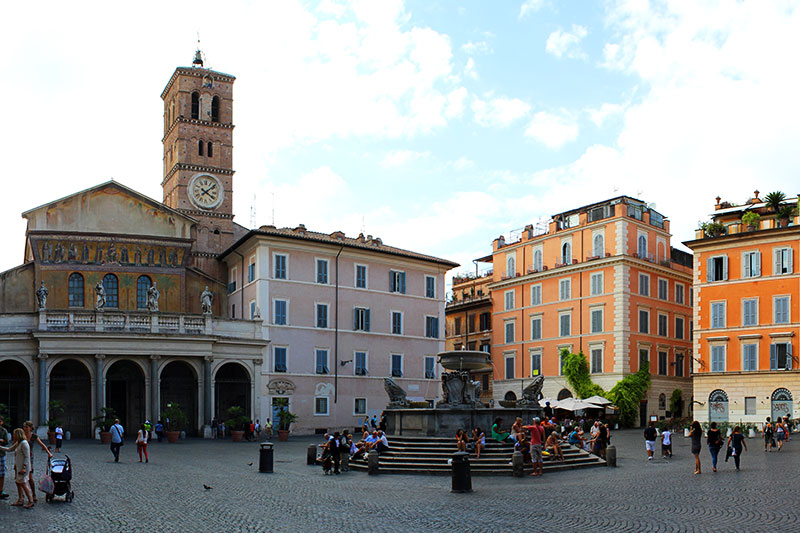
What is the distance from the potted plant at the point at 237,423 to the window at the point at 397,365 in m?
10.6

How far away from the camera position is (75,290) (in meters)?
49.8

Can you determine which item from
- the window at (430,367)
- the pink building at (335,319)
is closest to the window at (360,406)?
the pink building at (335,319)

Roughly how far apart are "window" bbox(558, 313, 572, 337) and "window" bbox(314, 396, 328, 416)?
58.9ft

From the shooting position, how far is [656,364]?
58125 millimetres

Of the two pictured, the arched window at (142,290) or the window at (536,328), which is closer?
the arched window at (142,290)

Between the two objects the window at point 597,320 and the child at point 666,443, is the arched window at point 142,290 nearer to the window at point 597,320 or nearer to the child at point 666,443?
the window at point 597,320

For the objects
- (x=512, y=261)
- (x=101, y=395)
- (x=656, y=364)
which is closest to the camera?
(x=101, y=395)

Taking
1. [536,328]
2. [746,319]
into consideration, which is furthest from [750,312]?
[536,328]

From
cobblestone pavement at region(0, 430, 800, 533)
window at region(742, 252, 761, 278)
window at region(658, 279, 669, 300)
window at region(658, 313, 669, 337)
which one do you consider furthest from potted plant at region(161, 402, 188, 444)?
window at region(658, 279, 669, 300)

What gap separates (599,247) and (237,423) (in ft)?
86.1

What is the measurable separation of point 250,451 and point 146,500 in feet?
55.7

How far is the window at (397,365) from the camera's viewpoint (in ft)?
175

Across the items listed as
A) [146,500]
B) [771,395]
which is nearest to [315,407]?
[771,395]

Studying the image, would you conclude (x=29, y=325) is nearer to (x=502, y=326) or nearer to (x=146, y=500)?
(x=146, y=500)
